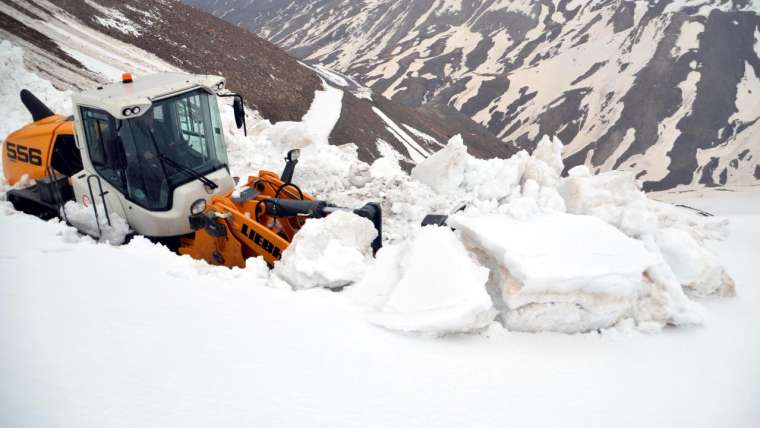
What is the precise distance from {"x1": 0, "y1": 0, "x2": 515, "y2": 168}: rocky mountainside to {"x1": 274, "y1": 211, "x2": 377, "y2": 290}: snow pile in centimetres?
1609

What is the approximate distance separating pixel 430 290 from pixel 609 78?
7324cm

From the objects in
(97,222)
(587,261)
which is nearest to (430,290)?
(587,261)

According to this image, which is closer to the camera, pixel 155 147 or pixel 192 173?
pixel 155 147

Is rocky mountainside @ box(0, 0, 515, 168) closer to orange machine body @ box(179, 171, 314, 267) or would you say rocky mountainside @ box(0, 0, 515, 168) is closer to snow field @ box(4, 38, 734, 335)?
orange machine body @ box(179, 171, 314, 267)

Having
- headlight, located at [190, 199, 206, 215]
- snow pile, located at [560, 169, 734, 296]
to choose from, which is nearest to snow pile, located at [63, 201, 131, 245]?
headlight, located at [190, 199, 206, 215]

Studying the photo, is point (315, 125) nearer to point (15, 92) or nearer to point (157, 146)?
point (15, 92)

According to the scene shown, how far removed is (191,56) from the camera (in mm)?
28625

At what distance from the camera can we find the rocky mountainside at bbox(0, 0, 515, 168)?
20.2 meters

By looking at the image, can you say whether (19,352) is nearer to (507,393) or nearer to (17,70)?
(507,393)

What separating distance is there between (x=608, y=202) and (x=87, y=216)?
6.51m

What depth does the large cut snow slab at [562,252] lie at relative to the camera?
4.44 m

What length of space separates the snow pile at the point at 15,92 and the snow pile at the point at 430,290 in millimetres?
9168

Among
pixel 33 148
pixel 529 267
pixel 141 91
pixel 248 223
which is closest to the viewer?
pixel 529 267

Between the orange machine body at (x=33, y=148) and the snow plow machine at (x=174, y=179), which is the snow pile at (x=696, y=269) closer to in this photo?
the snow plow machine at (x=174, y=179)
